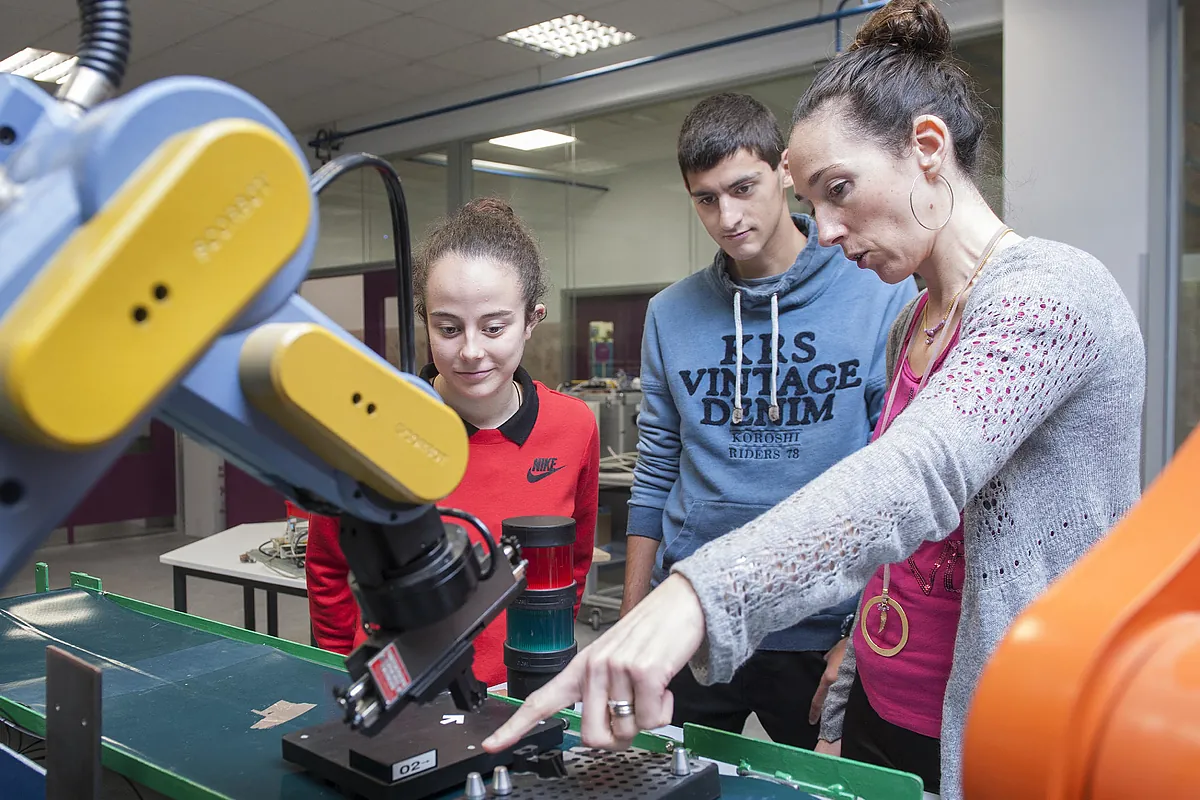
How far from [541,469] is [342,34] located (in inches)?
157

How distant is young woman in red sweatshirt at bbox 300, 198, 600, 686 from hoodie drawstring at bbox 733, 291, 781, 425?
258 mm

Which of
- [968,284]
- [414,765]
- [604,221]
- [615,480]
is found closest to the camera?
[414,765]

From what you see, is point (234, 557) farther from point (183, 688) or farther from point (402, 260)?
point (402, 260)

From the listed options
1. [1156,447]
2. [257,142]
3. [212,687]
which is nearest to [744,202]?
[212,687]

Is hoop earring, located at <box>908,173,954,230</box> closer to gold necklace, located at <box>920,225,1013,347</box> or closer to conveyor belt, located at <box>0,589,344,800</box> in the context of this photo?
gold necklace, located at <box>920,225,1013,347</box>

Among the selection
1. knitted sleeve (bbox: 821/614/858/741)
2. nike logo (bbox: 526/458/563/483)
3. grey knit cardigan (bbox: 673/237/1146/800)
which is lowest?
knitted sleeve (bbox: 821/614/858/741)

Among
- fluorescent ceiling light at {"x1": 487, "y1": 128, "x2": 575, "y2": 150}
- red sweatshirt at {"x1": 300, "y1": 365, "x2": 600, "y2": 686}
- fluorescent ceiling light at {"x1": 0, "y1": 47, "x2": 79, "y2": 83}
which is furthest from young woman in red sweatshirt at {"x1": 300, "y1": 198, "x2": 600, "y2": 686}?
→ fluorescent ceiling light at {"x1": 0, "y1": 47, "x2": 79, "y2": 83}

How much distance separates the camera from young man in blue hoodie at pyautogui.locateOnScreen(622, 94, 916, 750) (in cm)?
148

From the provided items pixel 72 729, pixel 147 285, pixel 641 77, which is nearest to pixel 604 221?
pixel 641 77

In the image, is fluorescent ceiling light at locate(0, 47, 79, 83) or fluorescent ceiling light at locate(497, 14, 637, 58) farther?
fluorescent ceiling light at locate(0, 47, 79, 83)

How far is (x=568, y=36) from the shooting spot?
488cm

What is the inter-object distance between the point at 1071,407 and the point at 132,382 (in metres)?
0.75

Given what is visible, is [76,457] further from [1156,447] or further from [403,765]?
[1156,447]

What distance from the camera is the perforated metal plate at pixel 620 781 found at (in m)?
0.75
